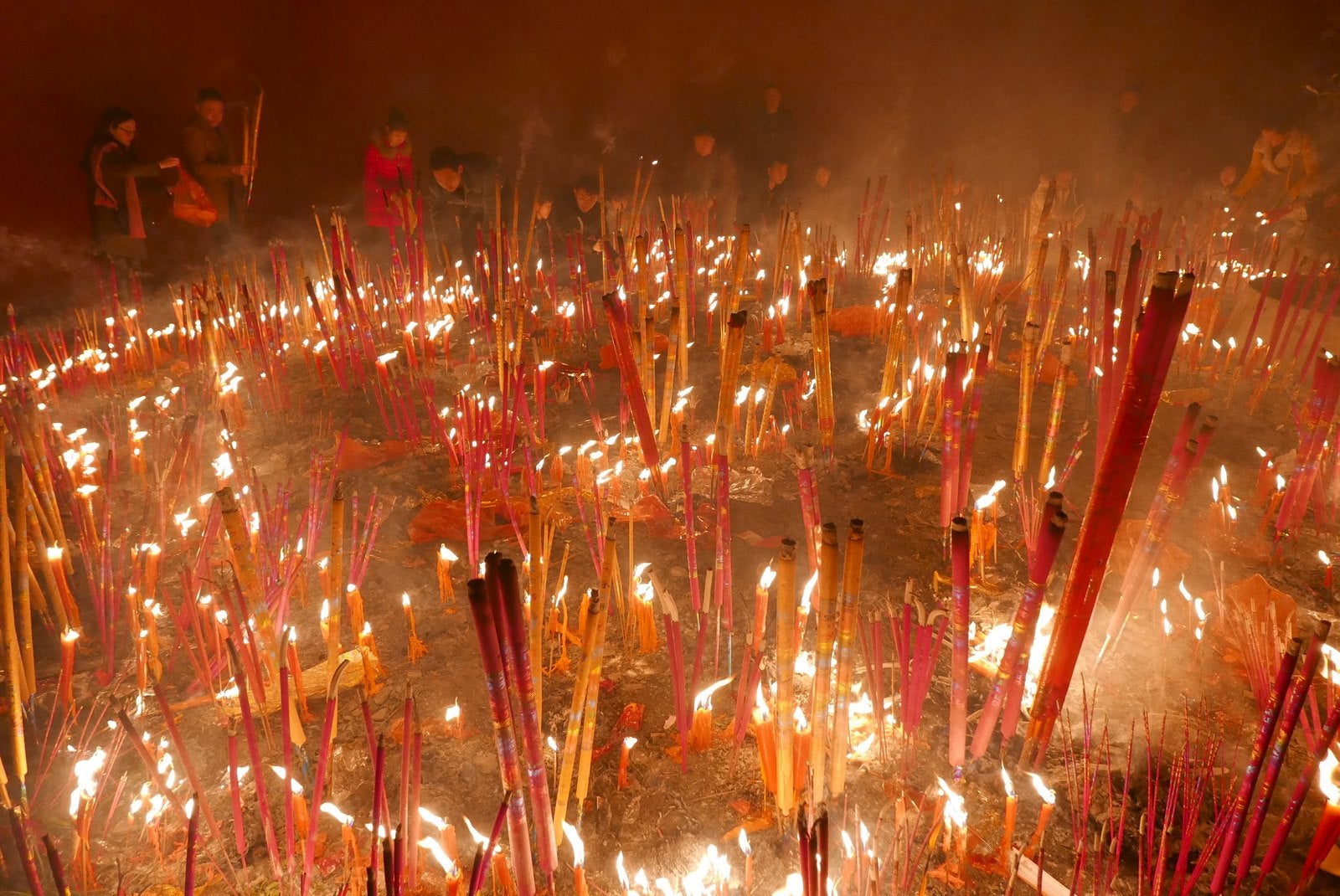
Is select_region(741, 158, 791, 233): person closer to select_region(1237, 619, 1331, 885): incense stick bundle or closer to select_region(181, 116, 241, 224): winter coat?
select_region(181, 116, 241, 224): winter coat

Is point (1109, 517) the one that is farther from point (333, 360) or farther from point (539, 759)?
Answer: point (333, 360)

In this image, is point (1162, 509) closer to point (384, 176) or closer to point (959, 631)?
point (959, 631)

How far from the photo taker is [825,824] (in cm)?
101

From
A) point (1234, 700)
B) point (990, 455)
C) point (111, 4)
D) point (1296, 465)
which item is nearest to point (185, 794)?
point (1234, 700)

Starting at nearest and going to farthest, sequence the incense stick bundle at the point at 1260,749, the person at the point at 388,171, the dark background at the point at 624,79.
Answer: the incense stick bundle at the point at 1260,749
the person at the point at 388,171
the dark background at the point at 624,79

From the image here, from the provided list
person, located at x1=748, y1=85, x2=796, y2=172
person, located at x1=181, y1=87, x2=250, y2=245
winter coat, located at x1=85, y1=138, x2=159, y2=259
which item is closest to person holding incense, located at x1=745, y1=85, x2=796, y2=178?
person, located at x1=748, y1=85, x2=796, y2=172

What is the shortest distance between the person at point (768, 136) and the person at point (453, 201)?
127 inches

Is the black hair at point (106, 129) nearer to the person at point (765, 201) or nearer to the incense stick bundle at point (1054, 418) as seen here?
the person at point (765, 201)

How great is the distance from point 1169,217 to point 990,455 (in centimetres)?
706

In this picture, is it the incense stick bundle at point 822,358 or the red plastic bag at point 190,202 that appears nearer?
the incense stick bundle at point 822,358

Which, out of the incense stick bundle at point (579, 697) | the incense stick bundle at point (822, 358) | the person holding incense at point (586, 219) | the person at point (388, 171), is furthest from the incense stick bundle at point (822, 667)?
the person holding incense at point (586, 219)

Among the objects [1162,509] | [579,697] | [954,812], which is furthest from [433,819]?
[1162,509]

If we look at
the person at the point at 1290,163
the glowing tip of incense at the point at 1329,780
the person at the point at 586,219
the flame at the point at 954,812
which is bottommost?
the flame at the point at 954,812

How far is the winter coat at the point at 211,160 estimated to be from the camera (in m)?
6.18
